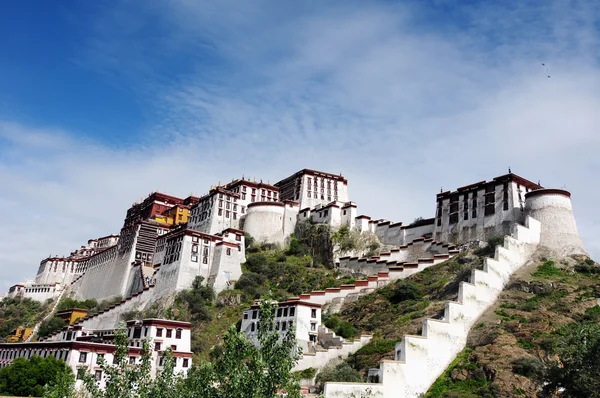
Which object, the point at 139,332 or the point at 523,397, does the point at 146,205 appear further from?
the point at 523,397

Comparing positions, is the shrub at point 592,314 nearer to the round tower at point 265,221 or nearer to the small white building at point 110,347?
the small white building at point 110,347

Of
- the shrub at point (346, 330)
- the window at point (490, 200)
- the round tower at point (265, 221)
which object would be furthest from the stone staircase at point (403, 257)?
the round tower at point (265, 221)

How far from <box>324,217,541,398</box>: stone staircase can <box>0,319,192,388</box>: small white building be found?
681 inches

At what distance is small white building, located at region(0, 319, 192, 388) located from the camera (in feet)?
144

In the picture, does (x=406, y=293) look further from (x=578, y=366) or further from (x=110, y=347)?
(x=110, y=347)

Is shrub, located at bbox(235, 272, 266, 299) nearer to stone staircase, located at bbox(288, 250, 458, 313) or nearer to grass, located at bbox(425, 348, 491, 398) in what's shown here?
stone staircase, located at bbox(288, 250, 458, 313)

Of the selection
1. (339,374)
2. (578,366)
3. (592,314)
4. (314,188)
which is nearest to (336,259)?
(314,188)

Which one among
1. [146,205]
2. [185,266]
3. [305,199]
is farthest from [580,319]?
[146,205]

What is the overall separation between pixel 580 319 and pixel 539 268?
9.82 m

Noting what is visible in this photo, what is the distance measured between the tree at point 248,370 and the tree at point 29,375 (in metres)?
24.5

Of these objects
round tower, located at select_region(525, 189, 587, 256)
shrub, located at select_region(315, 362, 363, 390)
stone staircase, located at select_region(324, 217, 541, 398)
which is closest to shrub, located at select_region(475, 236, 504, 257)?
round tower, located at select_region(525, 189, 587, 256)

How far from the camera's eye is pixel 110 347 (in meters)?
45.7

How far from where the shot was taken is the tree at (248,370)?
1667 cm

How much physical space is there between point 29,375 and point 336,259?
1417 inches
